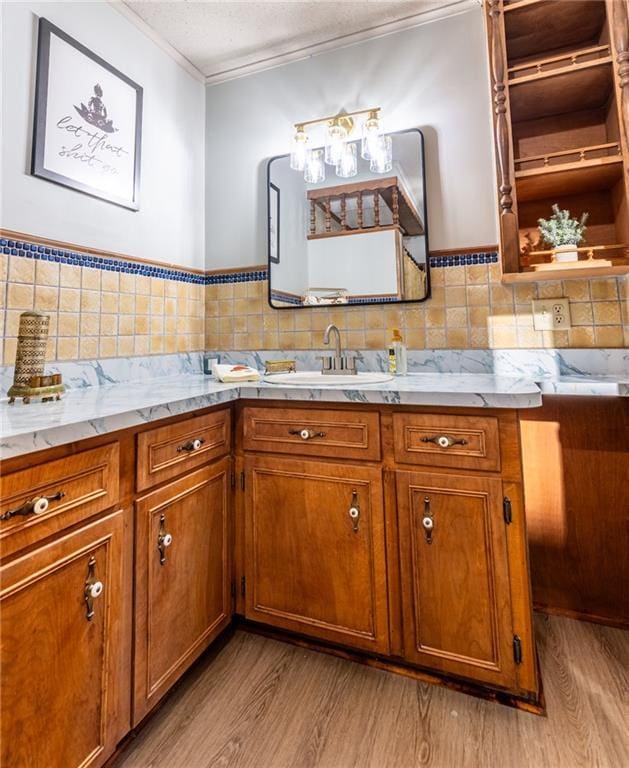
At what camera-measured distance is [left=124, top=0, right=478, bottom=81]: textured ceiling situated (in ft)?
5.54

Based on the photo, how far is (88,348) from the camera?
1.48 metres

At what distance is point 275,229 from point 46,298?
3.44ft

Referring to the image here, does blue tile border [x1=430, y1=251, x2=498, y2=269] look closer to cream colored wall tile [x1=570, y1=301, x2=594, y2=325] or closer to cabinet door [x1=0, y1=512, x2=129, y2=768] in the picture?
cream colored wall tile [x1=570, y1=301, x2=594, y2=325]

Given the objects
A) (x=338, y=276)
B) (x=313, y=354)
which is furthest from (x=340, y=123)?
(x=313, y=354)

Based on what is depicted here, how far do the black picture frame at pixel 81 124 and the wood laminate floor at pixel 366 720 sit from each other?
Result: 5.50ft

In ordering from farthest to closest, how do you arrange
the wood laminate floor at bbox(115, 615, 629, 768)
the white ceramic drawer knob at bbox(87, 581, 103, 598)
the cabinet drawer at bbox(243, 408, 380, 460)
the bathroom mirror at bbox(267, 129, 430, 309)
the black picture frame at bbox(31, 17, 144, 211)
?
the bathroom mirror at bbox(267, 129, 430, 309)
the black picture frame at bbox(31, 17, 144, 211)
the cabinet drawer at bbox(243, 408, 380, 460)
the wood laminate floor at bbox(115, 615, 629, 768)
the white ceramic drawer knob at bbox(87, 581, 103, 598)

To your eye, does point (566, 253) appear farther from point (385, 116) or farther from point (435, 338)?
point (385, 116)

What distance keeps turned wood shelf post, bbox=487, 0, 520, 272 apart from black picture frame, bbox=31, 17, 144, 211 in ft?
4.56

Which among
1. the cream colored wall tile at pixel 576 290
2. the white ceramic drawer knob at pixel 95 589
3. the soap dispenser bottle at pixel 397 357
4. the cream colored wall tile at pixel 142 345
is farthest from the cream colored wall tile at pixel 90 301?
the cream colored wall tile at pixel 576 290

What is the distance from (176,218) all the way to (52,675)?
1.77 meters

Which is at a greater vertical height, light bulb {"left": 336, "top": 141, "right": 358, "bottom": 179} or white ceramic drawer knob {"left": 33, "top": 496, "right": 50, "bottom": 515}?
light bulb {"left": 336, "top": 141, "right": 358, "bottom": 179}

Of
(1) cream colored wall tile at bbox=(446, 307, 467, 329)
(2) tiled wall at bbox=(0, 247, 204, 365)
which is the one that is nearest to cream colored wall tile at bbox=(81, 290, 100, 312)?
(2) tiled wall at bbox=(0, 247, 204, 365)

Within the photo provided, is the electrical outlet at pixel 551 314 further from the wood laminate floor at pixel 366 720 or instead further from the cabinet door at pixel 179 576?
the cabinet door at pixel 179 576

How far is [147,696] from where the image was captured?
100 centimetres
